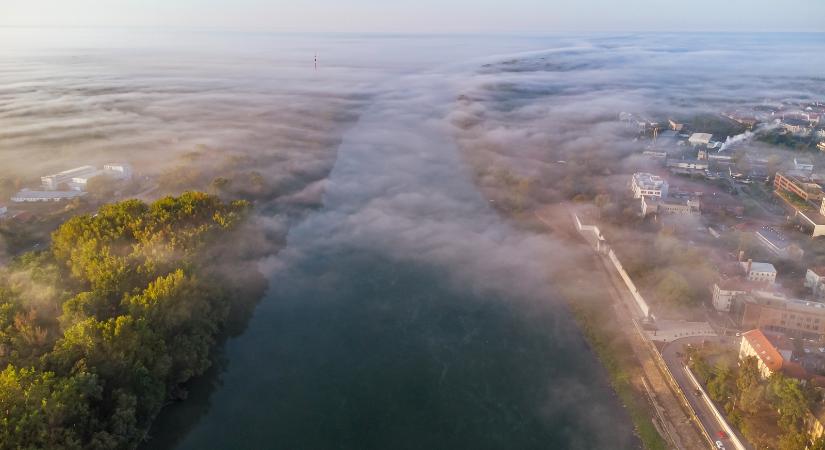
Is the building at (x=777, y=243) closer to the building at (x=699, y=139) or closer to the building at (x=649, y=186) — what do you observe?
the building at (x=649, y=186)

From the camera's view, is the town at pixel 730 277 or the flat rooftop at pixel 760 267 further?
the flat rooftop at pixel 760 267

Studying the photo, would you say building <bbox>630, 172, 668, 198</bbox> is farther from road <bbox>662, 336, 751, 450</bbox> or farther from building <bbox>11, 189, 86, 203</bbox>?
building <bbox>11, 189, 86, 203</bbox>

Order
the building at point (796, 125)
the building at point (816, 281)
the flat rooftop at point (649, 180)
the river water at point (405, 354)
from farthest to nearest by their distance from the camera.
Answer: the building at point (796, 125), the flat rooftop at point (649, 180), the building at point (816, 281), the river water at point (405, 354)

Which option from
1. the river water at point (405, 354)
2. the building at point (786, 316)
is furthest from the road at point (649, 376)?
the building at point (786, 316)

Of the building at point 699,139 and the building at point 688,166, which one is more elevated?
the building at point 699,139

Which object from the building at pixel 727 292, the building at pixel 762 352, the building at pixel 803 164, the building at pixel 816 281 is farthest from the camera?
the building at pixel 803 164

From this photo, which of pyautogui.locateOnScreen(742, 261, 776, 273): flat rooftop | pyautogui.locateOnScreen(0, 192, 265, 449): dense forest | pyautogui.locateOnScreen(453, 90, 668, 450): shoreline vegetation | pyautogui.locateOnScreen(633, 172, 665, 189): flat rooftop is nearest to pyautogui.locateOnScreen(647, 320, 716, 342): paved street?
pyautogui.locateOnScreen(453, 90, 668, 450): shoreline vegetation

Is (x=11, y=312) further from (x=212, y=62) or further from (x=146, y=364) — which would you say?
(x=212, y=62)
